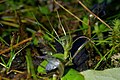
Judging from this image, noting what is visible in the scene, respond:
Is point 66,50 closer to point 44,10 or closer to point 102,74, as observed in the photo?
point 102,74

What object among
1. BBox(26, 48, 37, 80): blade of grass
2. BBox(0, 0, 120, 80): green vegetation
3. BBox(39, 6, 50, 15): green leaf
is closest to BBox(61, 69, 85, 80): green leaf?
BBox(0, 0, 120, 80): green vegetation

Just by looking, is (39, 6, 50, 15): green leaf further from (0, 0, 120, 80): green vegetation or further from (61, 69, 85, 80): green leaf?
(61, 69, 85, 80): green leaf

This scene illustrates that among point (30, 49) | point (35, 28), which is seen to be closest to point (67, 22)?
point (35, 28)

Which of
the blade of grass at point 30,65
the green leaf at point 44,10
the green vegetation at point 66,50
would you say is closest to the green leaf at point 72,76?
the green vegetation at point 66,50

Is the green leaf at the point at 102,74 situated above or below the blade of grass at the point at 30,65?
below

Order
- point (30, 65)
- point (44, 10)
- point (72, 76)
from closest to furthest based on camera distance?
point (72, 76), point (30, 65), point (44, 10)

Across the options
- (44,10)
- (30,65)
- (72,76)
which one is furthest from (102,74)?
(44,10)

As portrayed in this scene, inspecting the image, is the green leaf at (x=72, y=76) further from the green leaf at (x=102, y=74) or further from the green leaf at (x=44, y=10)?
the green leaf at (x=44, y=10)

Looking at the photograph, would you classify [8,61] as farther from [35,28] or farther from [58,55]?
[35,28]

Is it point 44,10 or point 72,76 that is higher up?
point 44,10
